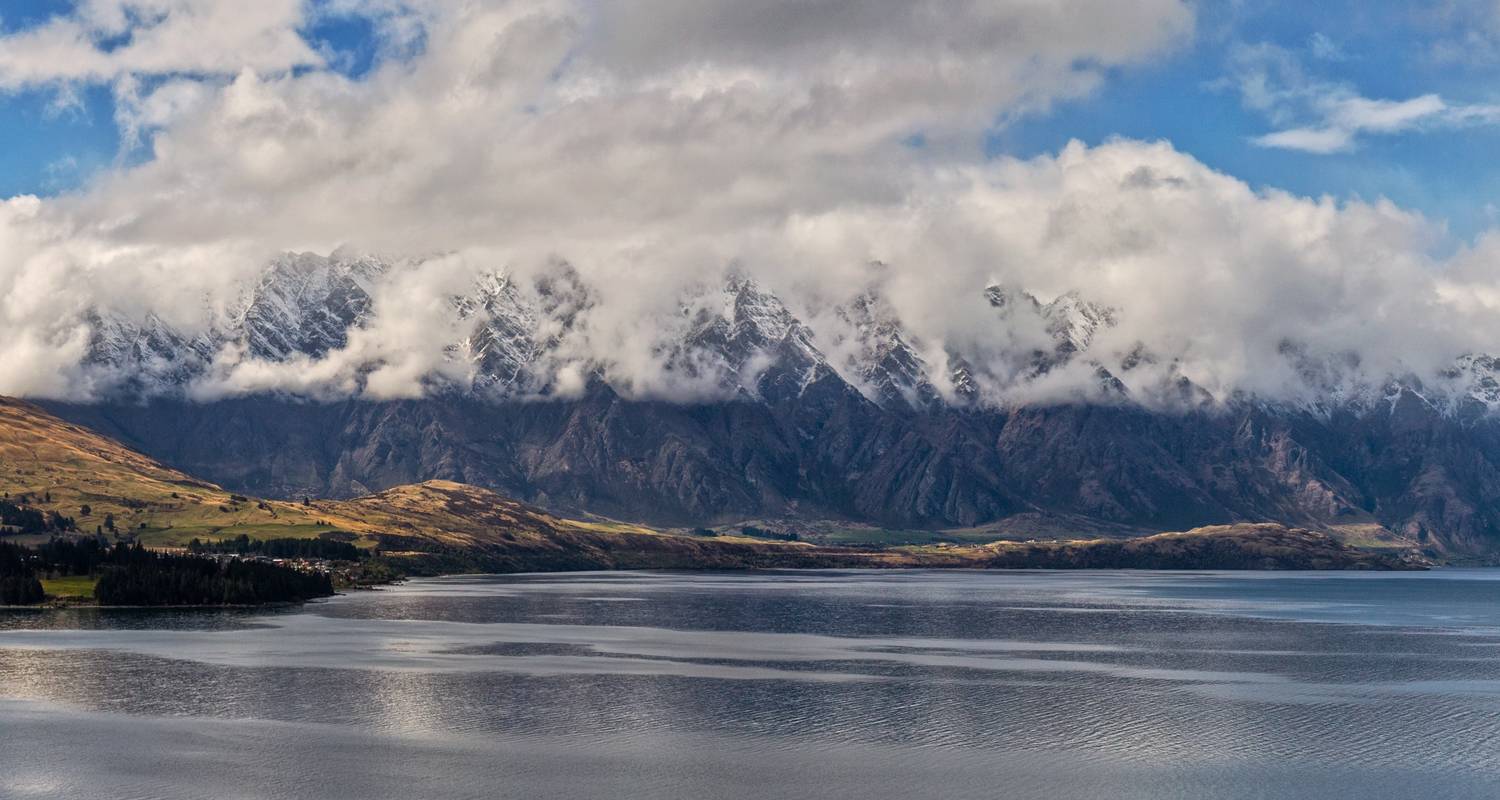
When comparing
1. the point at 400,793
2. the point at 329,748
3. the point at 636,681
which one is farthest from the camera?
the point at 636,681

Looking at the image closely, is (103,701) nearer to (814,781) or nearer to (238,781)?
(238,781)

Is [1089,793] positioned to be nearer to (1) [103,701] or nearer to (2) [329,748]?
(2) [329,748]

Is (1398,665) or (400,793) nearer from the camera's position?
(400,793)

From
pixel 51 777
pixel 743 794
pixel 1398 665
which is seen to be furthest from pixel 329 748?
pixel 1398 665

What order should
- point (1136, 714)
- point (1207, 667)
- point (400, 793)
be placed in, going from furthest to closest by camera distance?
point (1207, 667) → point (1136, 714) → point (400, 793)

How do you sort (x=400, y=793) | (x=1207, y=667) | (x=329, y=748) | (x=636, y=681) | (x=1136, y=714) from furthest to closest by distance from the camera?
1. (x=1207, y=667)
2. (x=636, y=681)
3. (x=1136, y=714)
4. (x=329, y=748)
5. (x=400, y=793)

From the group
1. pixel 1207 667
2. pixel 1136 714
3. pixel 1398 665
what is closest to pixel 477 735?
pixel 1136 714

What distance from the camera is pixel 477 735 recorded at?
131125 millimetres

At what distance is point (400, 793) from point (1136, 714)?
71275mm

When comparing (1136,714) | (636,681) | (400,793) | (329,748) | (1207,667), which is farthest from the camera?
(1207,667)

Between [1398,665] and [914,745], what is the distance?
9582cm

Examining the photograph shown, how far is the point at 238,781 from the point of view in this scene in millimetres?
111500

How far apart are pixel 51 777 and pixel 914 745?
6510cm

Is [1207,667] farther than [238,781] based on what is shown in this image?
Yes
